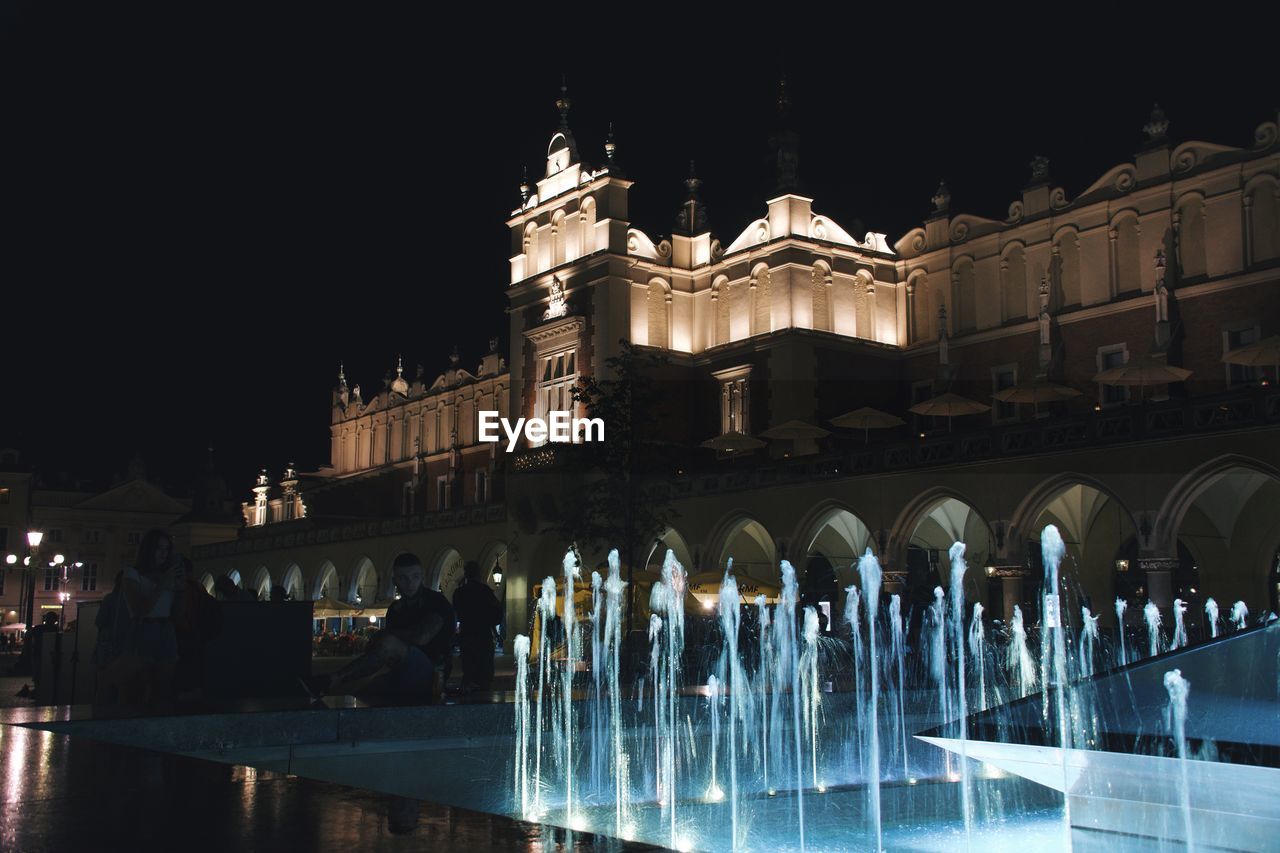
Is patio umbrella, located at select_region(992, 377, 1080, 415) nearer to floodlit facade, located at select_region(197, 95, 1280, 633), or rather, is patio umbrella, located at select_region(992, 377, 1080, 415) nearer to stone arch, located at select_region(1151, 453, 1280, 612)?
floodlit facade, located at select_region(197, 95, 1280, 633)

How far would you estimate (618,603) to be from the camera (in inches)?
Answer: 1194

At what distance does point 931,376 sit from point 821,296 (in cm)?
429

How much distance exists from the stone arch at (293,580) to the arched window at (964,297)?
35.4 meters

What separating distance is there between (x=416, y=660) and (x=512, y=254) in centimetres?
4188

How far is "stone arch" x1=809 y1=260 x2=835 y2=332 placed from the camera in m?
41.9

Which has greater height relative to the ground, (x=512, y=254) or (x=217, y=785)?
(x=512, y=254)

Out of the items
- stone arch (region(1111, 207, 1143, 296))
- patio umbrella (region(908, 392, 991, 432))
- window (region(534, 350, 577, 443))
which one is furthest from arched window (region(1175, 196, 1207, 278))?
window (region(534, 350, 577, 443))

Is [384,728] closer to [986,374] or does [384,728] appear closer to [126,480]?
[986,374]

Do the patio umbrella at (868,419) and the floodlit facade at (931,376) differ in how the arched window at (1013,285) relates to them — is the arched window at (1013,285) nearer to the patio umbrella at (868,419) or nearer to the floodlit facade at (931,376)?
the floodlit facade at (931,376)

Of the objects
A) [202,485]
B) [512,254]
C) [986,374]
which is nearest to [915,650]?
[986,374]

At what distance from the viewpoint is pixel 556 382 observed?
47.8 meters

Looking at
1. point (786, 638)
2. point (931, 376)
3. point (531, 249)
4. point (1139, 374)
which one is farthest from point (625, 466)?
point (531, 249)

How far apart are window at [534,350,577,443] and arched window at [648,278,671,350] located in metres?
3.06

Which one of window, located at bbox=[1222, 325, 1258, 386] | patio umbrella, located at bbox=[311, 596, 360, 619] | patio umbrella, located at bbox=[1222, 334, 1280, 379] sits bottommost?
patio umbrella, located at bbox=[311, 596, 360, 619]
